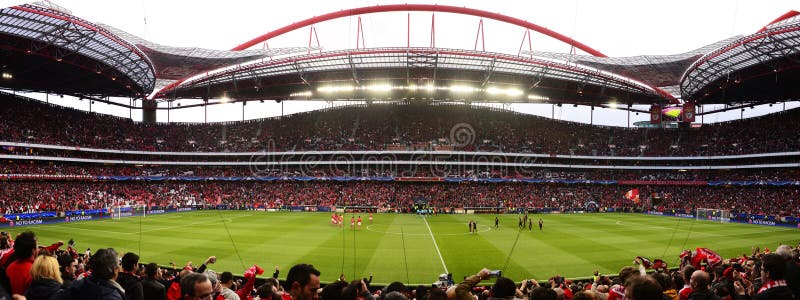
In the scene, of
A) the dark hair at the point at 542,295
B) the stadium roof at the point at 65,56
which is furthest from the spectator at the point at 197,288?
the stadium roof at the point at 65,56

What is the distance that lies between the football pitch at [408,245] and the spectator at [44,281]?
12980 millimetres

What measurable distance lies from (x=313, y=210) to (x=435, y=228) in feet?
81.6

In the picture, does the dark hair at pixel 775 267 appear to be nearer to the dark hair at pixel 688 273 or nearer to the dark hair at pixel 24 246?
the dark hair at pixel 688 273

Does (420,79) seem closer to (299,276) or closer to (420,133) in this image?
(420,133)

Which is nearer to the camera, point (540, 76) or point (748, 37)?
point (748, 37)

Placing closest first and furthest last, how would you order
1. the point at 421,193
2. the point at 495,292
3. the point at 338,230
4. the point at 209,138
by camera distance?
the point at 495,292, the point at 338,230, the point at 421,193, the point at 209,138

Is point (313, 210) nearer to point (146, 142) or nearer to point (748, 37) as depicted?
point (146, 142)

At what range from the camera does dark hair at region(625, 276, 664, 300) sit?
11.4 ft

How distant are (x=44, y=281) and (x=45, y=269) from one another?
0.44 ft

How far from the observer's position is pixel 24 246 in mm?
5098

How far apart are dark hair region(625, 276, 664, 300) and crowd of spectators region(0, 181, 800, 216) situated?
50943 mm

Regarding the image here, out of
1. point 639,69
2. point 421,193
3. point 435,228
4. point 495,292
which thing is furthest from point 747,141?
point 495,292

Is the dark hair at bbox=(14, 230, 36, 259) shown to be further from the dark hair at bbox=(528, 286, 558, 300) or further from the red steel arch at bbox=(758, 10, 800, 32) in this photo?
the red steel arch at bbox=(758, 10, 800, 32)

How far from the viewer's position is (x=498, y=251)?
23.5 metres
